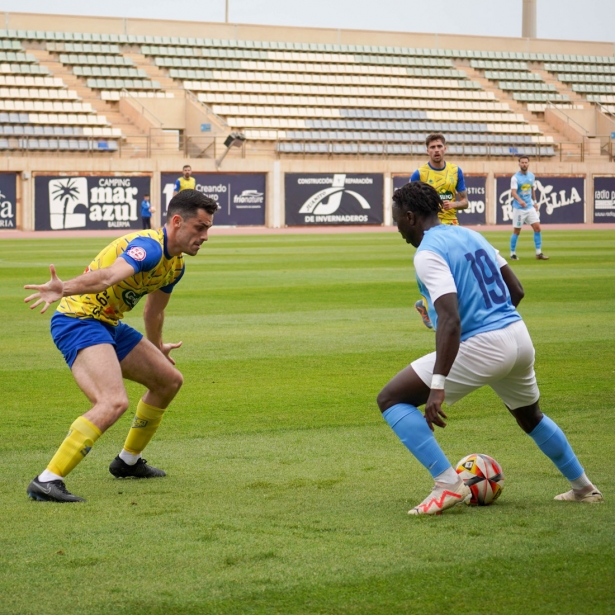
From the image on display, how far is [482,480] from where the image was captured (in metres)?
5.43

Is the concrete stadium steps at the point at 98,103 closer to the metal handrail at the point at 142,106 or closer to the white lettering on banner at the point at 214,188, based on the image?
the metal handrail at the point at 142,106

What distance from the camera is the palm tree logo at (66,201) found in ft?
133

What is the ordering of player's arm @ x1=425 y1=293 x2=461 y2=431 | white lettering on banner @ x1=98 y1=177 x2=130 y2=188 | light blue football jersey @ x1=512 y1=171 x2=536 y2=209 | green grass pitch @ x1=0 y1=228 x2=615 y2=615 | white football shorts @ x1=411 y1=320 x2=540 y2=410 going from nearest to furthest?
1. green grass pitch @ x1=0 y1=228 x2=615 y2=615
2. player's arm @ x1=425 y1=293 x2=461 y2=431
3. white football shorts @ x1=411 y1=320 x2=540 y2=410
4. light blue football jersey @ x1=512 y1=171 x2=536 y2=209
5. white lettering on banner @ x1=98 y1=177 x2=130 y2=188

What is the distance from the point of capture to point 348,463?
651cm

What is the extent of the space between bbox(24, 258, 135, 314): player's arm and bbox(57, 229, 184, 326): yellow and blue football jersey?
26 cm

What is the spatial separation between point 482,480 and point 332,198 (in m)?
41.4

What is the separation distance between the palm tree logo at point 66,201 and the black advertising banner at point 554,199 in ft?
64.4

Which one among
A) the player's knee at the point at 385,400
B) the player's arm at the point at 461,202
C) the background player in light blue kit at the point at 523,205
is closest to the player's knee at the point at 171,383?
the player's knee at the point at 385,400

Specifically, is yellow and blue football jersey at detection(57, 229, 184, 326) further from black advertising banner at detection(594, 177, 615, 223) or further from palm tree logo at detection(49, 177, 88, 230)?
black advertising banner at detection(594, 177, 615, 223)

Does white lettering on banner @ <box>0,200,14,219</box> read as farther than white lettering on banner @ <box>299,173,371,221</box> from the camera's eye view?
No

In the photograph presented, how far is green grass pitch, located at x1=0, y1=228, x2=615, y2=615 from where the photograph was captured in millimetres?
4023

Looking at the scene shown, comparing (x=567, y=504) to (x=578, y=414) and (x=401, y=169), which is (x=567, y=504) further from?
(x=401, y=169)

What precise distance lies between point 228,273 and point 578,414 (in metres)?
14.3

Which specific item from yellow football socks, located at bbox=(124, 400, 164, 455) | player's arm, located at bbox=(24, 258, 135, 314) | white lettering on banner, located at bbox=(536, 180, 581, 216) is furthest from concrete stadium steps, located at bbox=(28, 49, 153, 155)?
player's arm, located at bbox=(24, 258, 135, 314)
